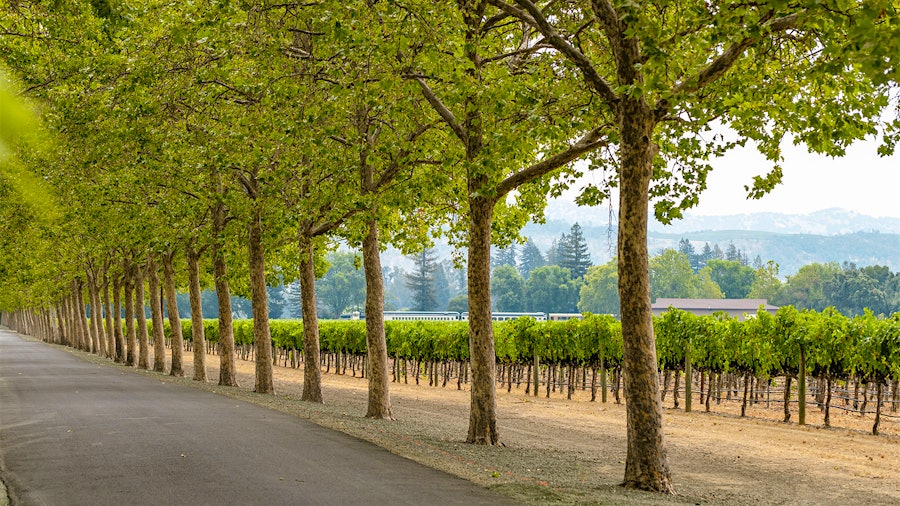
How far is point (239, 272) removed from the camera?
32.9 m

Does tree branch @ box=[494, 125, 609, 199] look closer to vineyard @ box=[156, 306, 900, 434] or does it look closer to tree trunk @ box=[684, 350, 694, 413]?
vineyard @ box=[156, 306, 900, 434]

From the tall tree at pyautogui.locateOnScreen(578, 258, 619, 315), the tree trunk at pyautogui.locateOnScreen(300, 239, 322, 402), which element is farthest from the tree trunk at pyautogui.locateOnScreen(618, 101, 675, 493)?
the tall tree at pyautogui.locateOnScreen(578, 258, 619, 315)

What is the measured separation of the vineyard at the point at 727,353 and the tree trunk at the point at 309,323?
13.3m

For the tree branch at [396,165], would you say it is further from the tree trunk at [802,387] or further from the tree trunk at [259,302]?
the tree trunk at [802,387]

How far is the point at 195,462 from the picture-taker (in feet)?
40.1

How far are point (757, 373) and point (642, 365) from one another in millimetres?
20261

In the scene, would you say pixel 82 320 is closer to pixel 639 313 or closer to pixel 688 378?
pixel 688 378

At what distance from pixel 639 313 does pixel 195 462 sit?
6.26 m

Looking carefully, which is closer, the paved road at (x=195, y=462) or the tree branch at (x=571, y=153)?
the paved road at (x=195, y=462)

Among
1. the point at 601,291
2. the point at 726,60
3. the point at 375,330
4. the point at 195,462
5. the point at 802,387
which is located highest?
the point at 726,60

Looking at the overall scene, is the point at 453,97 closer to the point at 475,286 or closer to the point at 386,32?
the point at 386,32

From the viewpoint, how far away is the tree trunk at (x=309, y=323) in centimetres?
2511

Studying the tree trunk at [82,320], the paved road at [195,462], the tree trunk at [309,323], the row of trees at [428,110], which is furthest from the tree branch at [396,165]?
the tree trunk at [82,320]

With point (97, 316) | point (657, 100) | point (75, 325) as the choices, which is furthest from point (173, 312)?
point (75, 325)
